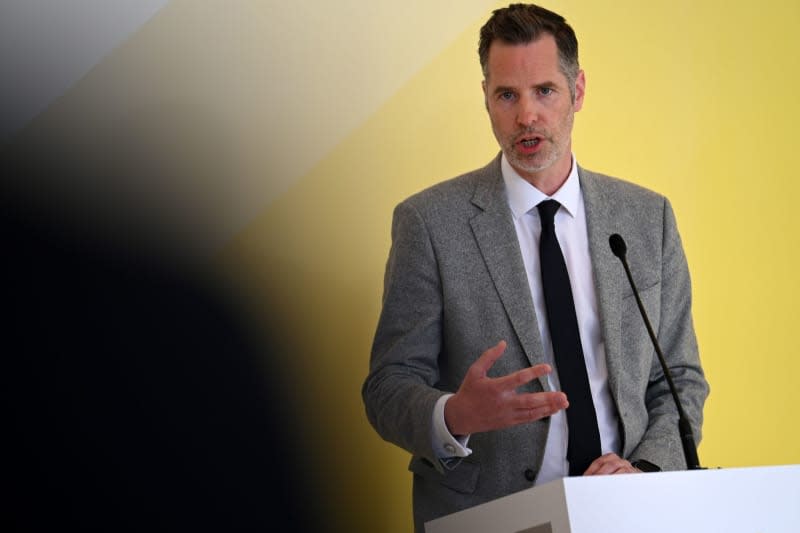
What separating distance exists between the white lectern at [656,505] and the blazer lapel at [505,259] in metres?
0.50

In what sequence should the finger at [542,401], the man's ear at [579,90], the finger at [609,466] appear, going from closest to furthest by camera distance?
1. the finger at [542,401]
2. the finger at [609,466]
3. the man's ear at [579,90]

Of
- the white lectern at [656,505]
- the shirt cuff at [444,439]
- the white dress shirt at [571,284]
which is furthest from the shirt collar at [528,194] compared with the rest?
the white lectern at [656,505]

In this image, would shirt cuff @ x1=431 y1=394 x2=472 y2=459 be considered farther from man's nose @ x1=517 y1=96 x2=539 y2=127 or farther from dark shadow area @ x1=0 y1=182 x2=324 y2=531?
man's nose @ x1=517 y1=96 x2=539 y2=127

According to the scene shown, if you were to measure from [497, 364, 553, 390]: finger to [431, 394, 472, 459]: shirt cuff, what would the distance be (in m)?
0.23

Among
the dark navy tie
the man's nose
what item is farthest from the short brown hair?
the dark navy tie

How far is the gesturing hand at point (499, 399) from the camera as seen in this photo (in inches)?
62.0

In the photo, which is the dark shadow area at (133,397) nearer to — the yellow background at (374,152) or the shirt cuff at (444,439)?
the yellow background at (374,152)

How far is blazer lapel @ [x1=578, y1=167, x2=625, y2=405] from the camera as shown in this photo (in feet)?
6.77

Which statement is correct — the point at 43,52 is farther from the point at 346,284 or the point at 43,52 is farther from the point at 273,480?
the point at 273,480

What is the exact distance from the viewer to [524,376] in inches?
62.0

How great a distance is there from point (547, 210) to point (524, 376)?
0.67 m

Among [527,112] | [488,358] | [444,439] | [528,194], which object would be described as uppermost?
[527,112]

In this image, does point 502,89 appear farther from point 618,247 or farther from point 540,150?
point 618,247

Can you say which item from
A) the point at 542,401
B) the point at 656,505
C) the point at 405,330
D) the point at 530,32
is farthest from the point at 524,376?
the point at 530,32
